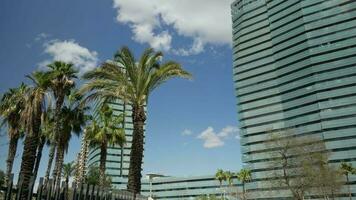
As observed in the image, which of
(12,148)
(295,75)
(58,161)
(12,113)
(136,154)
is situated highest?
(295,75)

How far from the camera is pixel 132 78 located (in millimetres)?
21547

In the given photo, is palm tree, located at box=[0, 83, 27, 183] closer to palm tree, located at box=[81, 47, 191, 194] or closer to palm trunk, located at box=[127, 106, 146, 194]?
palm tree, located at box=[81, 47, 191, 194]

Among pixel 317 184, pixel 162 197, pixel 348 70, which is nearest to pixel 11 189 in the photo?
pixel 317 184

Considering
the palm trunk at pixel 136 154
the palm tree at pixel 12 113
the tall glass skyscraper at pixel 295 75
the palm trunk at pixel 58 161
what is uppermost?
the tall glass skyscraper at pixel 295 75

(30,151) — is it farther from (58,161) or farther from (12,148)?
(12,148)

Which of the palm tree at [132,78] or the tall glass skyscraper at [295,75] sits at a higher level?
the tall glass skyscraper at [295,75]

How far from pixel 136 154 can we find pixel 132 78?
4259 mm

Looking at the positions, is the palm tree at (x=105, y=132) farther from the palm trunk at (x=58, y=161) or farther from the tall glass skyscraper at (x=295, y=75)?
the tall glass skyscraper at (x=295, y=75)

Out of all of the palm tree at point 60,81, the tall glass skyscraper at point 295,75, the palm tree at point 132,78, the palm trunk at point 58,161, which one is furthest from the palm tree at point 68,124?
the tall glass skyscraper at point 295,75

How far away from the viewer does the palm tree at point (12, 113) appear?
34.3 metres

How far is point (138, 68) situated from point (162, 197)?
167634 mm

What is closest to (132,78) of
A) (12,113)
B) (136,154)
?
(136,154)

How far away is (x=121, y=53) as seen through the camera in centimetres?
2228

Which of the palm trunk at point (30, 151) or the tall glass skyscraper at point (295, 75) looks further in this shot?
the tall glass skyscraper at point (295, 75)
